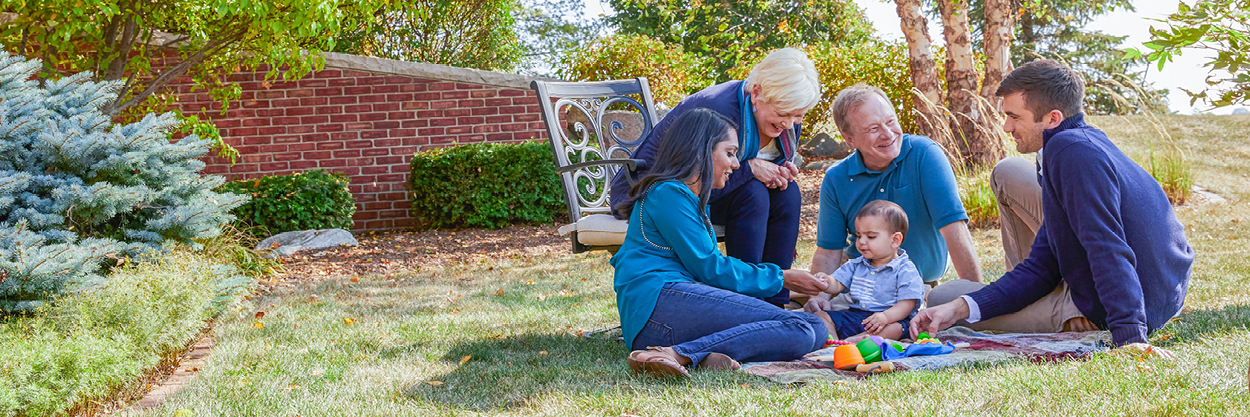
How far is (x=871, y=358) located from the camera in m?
2.62

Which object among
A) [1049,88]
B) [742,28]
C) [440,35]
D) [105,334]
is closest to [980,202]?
[1049,88]

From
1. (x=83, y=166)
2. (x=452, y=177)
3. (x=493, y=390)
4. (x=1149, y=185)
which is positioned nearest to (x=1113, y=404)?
(x=1149, y=185)

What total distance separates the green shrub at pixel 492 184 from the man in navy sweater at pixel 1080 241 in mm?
5974

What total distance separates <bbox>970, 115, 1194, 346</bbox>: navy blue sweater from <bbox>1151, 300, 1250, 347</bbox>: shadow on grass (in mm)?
65

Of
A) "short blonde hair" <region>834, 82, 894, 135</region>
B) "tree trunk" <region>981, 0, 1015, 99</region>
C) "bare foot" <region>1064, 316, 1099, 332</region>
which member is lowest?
"bare foot" <region>1064, 316, 1099, 332</region>

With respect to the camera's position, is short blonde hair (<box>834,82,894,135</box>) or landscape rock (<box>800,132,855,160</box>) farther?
landscape rock (<box>800,132,855,160</box>)

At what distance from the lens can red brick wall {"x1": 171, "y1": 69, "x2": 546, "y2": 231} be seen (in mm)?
9180

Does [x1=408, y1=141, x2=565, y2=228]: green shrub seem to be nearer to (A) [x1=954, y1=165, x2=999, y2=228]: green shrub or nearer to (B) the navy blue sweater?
(A) [x1=954, y1=165, x2=999, y2=228]: green shrub

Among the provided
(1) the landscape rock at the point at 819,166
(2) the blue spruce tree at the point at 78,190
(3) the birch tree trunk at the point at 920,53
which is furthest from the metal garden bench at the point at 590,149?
(1) the landscape rock at the point at 819,166

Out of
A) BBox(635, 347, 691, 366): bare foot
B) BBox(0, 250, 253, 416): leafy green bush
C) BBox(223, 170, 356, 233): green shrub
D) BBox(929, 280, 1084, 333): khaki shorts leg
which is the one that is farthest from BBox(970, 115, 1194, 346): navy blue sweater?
BBox(223, 170, 356, 233): green shrub

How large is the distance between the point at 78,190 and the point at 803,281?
3.18m

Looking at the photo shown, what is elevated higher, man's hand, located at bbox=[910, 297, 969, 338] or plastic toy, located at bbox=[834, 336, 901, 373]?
man's hand, located at bbox=[910, 297, 969, 338]

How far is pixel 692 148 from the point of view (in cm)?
276

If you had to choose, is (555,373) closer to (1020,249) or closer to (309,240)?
(1020,249)
